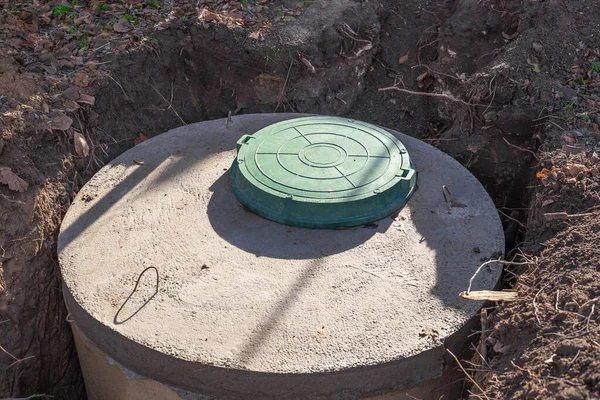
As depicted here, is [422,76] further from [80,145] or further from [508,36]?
[80,145]

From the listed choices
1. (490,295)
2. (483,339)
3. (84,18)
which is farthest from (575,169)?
(84,18)

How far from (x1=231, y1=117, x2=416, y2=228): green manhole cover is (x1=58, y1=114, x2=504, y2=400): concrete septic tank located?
8 cm

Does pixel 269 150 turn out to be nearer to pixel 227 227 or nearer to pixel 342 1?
pixel 227 227

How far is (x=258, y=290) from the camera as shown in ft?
10.6

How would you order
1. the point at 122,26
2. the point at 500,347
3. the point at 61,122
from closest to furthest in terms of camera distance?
the point at 500,347
the point at 61,122
the point at 122,26

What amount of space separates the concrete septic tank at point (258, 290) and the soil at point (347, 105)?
31 centimetres

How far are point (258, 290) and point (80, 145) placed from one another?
1.87 meters

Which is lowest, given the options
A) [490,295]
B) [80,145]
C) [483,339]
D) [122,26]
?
[483,339]

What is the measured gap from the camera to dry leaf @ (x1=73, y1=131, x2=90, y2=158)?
167 inches

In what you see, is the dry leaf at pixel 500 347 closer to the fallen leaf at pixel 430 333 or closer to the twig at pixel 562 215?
the fallen leaf at pixel 430 333

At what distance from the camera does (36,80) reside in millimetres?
4363

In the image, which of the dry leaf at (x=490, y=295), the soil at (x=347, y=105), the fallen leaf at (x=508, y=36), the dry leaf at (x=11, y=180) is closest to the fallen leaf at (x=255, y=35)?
the soil at (x=347, y=105)

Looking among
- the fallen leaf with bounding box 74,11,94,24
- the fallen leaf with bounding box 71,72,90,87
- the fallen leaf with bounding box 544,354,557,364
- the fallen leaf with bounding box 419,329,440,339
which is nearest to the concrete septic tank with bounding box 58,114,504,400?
the fallen leaf with bounding box 419,329,440,339

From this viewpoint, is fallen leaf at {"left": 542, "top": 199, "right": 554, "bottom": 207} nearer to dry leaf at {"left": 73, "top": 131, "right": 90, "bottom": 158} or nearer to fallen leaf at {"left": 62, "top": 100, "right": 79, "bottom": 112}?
dry leaf at {"left": 73, "top": 131, "right": 90, "bottom": 158}
